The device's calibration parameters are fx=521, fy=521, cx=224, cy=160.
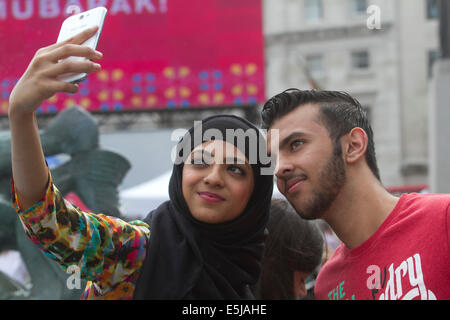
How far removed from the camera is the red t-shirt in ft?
4.27

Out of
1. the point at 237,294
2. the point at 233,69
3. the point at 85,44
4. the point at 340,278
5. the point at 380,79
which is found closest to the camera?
the point at 85,44

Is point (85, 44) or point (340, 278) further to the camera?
point (340, 278)

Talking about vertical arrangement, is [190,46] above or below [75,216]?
above

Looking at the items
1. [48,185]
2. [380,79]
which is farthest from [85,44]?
[380,79]

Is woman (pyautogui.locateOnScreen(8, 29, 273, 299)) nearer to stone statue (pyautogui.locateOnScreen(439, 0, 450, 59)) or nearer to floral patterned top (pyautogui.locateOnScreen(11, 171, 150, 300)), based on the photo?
floral patterned top (pyautogui.locateOnScreen(11, 171, 150, 300))

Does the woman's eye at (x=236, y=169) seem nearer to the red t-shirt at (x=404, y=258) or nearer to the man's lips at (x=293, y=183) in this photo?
the man's lips at (x=293, y=183)

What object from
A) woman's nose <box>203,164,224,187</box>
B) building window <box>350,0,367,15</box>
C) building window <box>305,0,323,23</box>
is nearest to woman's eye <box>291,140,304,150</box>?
woman's nose <box>203,164,224,187</box>

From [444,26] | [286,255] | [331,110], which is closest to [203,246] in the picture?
[331,110]

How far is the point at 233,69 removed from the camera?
874cm

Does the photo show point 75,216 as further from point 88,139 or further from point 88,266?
point 88,139

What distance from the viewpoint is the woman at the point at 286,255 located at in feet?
6.86

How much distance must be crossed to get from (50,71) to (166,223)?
60 cm

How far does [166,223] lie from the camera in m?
1.55

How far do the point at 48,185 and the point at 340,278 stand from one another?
92 cm
